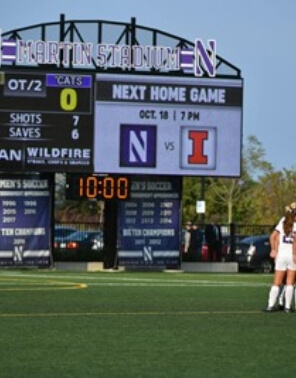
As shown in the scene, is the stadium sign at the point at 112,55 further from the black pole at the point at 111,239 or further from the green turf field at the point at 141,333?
the green turf field at the point at 141,333

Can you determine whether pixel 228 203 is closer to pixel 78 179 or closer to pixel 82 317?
pixel 78 179

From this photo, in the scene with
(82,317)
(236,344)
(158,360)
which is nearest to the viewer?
(158,360)

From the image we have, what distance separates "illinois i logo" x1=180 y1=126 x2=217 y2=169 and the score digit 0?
3.49 metres

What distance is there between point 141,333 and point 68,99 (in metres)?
23.6

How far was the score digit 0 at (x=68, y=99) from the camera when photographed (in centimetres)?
4147

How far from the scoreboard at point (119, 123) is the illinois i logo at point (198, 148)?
0.10 ft

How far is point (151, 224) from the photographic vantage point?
44.4 metres

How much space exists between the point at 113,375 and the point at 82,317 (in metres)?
7.34

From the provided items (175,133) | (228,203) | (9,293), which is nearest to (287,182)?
(228,203)

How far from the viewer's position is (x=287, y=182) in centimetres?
8344

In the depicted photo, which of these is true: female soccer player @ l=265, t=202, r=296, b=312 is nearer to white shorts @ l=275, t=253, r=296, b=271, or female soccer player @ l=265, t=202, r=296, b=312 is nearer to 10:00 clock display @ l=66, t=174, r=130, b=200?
white shorts @ l=275, t=253, r=296, b=271

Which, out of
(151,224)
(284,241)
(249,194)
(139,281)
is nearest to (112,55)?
(151,224)

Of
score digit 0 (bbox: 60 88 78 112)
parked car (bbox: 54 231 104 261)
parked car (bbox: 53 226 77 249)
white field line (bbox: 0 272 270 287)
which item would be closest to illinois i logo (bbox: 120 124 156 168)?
score digit 0 (bbox: 60 88 78 112)

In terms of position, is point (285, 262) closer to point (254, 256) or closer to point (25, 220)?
point (25, 220)
